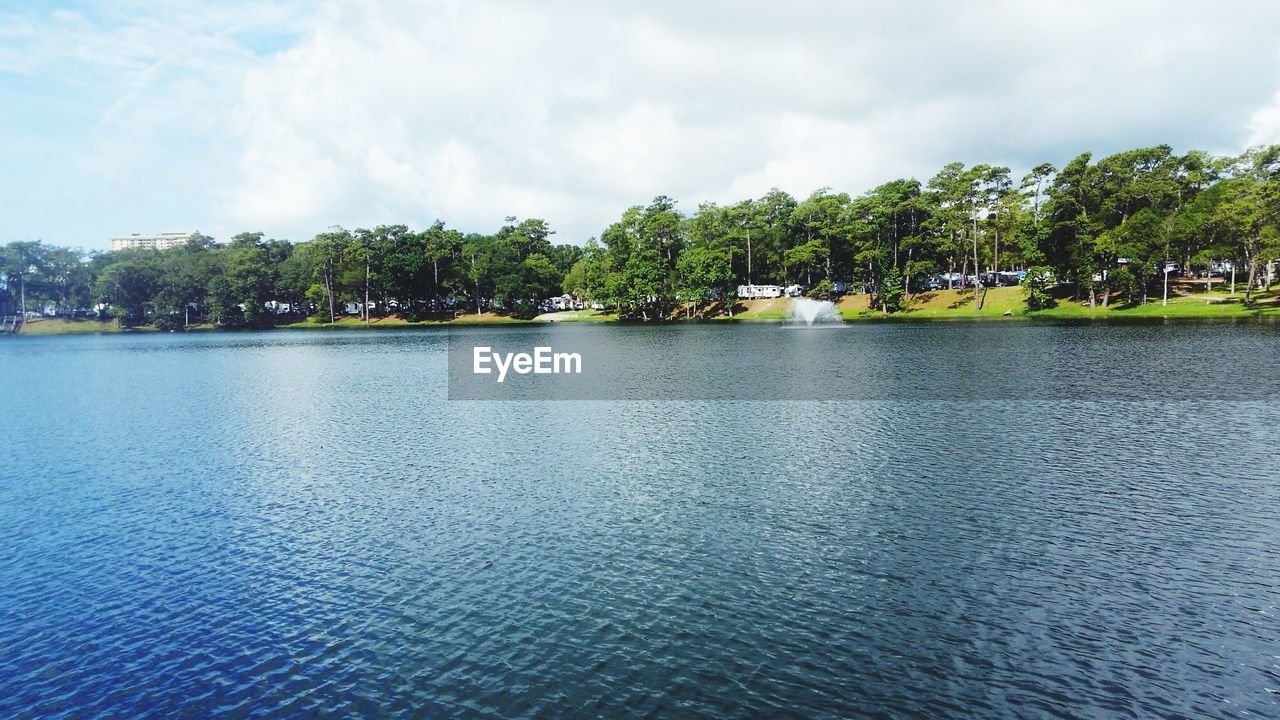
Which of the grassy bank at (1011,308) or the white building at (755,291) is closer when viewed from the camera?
the grassy bank at (1011,308)

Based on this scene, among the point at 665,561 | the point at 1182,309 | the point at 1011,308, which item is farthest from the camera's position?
the point at 1011,308

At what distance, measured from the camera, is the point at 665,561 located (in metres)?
25.8

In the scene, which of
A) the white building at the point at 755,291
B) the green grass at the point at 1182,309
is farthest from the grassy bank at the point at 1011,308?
the white building at the point at 755,291

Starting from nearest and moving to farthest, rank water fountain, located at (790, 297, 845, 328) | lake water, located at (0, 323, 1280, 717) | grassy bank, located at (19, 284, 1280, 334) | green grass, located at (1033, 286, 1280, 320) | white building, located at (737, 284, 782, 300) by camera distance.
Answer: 1. lake water, located at (0, 323, 1280, 717)
2. green grass, located at (1033, 286, 1280, 320)
3. grassy bank, located at (19, 284, 1280, 334)
4. water fountain, located at (790, 297, 845, 328)
5. white building, located at (737, 284, 782, 300)

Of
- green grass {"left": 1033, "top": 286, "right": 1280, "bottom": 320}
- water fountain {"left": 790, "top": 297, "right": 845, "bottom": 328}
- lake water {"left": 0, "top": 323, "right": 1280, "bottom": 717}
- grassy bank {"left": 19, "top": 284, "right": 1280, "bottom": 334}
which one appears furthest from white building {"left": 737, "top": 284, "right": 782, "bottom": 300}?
lake water {"left": 0, "top": 323, "right": 1280, "bottom": 717}

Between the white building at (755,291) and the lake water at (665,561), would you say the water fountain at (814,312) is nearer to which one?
the white building at (755,291)

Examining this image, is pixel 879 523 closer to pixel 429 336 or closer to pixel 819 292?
pixel 429 336

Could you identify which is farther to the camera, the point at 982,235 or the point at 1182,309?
the point at 982,235

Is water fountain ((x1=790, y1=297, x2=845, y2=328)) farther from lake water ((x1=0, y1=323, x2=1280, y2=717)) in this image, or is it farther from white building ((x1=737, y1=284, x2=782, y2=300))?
lake water ((x1=0, y1=323, x2=1280, y2=717))

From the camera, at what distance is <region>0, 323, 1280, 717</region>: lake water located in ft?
59.2

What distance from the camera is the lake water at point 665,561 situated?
18.0 meters

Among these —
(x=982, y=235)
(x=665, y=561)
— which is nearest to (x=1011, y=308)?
(x=982, y=235)

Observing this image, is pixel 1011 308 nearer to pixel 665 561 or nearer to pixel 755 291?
pixel 755 291

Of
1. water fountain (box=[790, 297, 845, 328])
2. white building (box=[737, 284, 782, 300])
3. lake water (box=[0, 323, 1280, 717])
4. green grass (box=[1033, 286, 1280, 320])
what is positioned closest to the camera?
lake water (box=[0, 323, 1280, 717])
